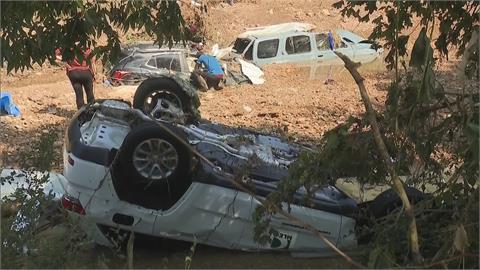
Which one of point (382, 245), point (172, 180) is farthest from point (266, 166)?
point (382, 245)

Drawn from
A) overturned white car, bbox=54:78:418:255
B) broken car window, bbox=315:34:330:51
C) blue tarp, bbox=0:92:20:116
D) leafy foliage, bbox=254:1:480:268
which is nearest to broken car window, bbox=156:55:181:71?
blue tarp, bbox=0:92:20:116

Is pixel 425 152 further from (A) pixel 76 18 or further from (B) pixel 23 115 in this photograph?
(B) pixel 23 115

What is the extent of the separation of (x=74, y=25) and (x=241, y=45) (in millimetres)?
13466

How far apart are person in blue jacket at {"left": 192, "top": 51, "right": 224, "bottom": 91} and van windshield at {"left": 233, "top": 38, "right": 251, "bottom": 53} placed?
1.76 meters

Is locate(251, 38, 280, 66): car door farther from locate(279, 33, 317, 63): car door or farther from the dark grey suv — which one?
the dark grey suv

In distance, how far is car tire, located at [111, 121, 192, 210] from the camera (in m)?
4.46

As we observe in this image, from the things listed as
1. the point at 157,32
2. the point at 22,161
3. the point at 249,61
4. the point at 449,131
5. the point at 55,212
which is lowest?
the point at 249,61

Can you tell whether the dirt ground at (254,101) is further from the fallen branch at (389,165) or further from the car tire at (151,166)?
the fallen branch at (389,165)

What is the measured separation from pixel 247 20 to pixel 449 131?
20918 mm

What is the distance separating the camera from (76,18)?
441 cm

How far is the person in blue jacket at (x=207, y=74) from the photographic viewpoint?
15609 millimetres

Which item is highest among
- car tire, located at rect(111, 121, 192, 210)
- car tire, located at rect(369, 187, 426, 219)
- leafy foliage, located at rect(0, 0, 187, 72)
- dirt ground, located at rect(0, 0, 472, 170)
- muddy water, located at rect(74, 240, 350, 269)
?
leafy foliage, located at rect(0, 0, 187, 72)

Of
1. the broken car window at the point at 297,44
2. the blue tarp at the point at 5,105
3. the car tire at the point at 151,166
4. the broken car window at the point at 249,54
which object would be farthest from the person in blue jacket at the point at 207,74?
the car tire at the point at 151,166

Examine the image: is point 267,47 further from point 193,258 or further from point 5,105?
point 193,258
